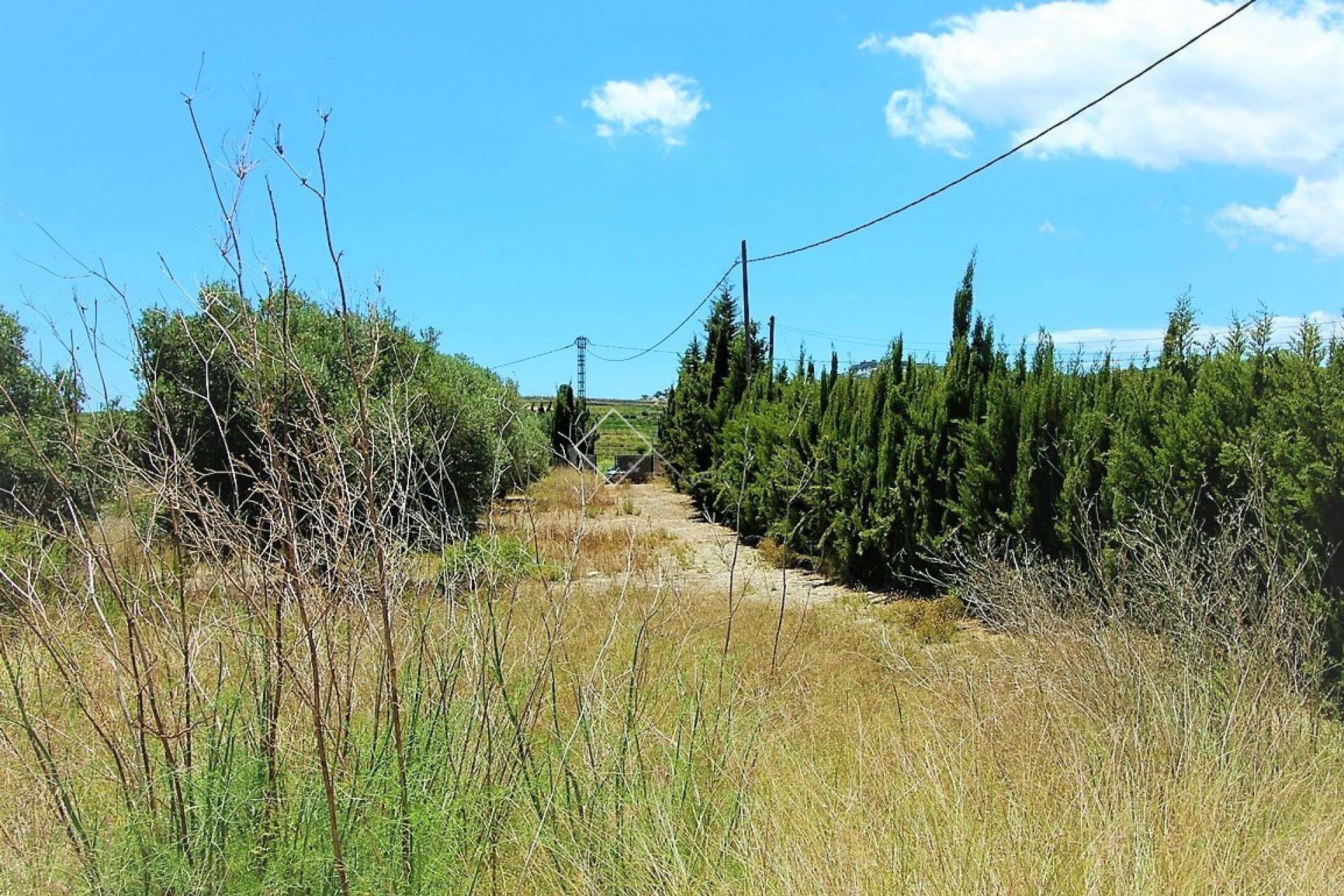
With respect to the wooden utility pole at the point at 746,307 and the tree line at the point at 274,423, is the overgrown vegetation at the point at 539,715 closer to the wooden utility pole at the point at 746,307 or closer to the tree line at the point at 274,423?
the tree line at the point at 274,423

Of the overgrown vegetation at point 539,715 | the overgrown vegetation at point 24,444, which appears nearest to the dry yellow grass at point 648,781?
the overgrown vegetation at point 539,715

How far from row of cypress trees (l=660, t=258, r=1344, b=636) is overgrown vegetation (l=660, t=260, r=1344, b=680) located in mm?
15

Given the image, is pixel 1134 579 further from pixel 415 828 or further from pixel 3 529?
pixel 3 529

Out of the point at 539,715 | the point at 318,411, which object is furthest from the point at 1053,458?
the point at 318,411

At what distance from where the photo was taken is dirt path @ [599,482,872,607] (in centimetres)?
860

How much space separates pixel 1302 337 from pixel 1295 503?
1.06 metres

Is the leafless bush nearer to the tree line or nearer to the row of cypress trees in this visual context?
the row of cypress trees

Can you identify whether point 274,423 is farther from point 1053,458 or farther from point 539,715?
→ point 1053,458

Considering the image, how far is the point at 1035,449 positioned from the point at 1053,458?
0.17 meters

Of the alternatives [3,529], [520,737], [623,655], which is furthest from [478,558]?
[3,529]

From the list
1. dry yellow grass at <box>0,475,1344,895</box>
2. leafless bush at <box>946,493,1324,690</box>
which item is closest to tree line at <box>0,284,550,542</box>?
dry yellow grass at <box>0,475,1344,895</box>

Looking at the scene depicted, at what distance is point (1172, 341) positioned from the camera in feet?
24.6

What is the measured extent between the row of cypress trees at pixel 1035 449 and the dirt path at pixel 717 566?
1.44 feet

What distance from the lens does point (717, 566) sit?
1271 cm
